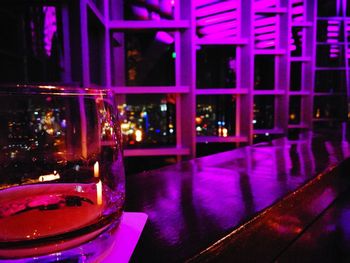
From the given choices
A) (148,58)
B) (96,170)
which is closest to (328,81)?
(148,58)

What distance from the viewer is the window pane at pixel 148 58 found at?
98.0 inches

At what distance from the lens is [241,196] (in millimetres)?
542

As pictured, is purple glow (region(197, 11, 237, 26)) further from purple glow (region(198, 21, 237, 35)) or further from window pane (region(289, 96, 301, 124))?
window pane (region(289, 96, 301, 124))

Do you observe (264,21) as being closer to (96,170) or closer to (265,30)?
(265,30)

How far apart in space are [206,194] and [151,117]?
74.1 inches

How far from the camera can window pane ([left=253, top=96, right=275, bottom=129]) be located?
356 cm

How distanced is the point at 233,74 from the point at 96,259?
9.94 ft

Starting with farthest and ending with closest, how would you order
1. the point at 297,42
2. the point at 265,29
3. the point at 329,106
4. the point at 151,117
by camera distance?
the point at 329,106, the point at 297,42, the point at 265,29, the point at 151,117

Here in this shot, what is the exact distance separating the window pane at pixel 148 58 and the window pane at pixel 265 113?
1.50 metres

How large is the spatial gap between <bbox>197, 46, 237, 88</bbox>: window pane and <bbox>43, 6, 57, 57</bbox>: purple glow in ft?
5.75

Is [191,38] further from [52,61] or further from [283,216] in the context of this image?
[283,216]

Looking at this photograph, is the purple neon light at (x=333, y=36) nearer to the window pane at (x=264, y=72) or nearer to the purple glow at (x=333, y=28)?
Result: the purple glow at (x=333, y=28)

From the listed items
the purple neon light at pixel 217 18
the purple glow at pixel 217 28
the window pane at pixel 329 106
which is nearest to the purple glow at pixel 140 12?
the purple neon light at pixel 217 18

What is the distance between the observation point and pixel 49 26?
1.55 m
